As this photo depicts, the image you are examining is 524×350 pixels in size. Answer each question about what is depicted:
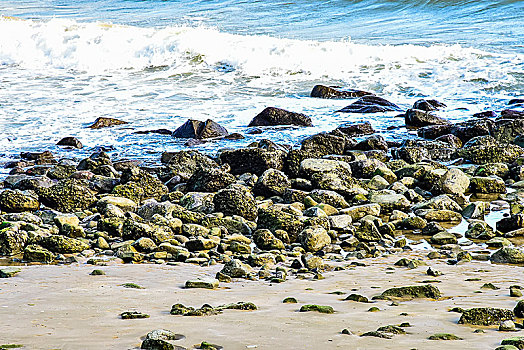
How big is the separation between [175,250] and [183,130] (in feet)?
17.3

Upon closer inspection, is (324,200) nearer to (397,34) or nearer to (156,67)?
(156,67)

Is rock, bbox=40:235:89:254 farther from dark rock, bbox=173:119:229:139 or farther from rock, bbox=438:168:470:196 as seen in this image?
dark rock, bbox=173:119:229:139

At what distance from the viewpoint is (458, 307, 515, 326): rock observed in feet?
8.96

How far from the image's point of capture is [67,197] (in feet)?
20.6

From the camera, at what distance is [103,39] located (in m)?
18.4

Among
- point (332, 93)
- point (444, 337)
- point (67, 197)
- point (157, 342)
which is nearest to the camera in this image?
point (157, 342)

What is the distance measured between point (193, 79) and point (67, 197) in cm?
883

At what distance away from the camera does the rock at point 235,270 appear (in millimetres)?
4023

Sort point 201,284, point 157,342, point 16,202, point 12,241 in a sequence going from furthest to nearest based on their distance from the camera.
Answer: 1. point 16,202
2. point 12,241
3. point 201,284
4. point 157,342

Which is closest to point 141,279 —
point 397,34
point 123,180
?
point 123,180

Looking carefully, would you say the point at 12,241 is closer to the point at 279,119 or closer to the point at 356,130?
the point at 356,130

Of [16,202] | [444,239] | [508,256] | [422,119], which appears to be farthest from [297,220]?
[422,119]

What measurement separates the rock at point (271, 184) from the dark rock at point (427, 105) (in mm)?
5230

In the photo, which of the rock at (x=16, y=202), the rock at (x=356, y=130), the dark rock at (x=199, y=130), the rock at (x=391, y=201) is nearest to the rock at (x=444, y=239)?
the rock at (x=391, y=201)
